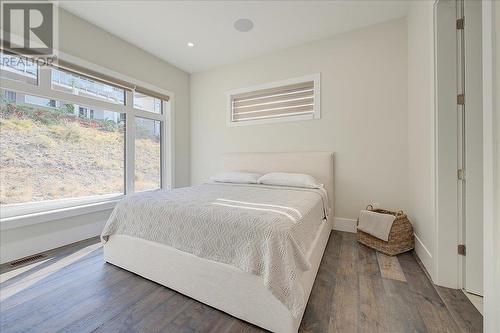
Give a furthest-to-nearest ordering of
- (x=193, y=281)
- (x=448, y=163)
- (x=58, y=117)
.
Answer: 1. (x=58, y=117)
2. (x=448, y=163)
3. (x=193, y=281)

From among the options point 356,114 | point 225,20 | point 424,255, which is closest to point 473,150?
point 424,255

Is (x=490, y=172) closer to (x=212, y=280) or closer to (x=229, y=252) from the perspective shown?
(x=229, y=252)

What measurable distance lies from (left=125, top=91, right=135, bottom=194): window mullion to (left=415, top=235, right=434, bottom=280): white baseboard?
3.74 metres

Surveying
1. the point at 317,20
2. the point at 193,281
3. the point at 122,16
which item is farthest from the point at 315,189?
the point at 122,16

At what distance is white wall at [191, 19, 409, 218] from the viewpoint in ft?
8.40

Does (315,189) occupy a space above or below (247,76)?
below

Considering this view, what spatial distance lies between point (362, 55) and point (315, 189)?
193 centimetres

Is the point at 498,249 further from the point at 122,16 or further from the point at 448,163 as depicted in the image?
the point at 122,16

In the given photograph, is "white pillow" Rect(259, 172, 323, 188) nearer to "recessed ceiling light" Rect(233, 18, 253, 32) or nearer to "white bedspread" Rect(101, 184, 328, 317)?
"white bedspread" Rect(101, 184, 328, 317)

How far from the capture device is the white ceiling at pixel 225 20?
2328mm

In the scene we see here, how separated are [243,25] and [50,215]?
325 centimetres

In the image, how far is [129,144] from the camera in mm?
3164

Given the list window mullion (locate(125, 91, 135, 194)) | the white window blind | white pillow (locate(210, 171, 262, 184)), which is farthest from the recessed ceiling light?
white pillow (locate(210, 171, 262, 184))

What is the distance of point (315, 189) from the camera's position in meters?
2.49
